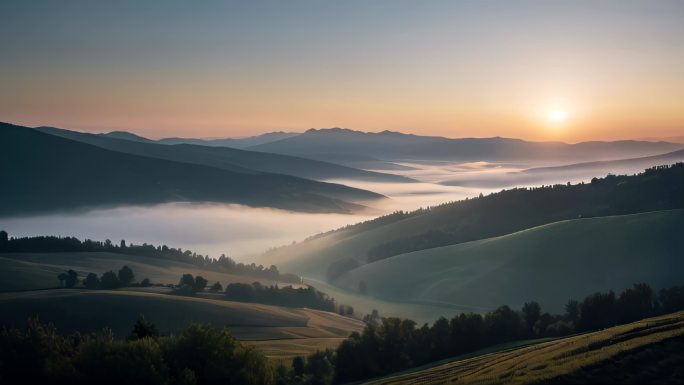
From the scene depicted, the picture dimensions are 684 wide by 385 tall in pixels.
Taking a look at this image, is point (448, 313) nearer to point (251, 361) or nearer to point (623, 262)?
point (623, 262)

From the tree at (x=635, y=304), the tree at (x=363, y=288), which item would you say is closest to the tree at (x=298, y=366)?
the tree at (x=635, y=304)

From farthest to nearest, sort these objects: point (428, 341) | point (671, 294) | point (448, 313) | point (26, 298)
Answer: point (448, 313) → point (26, 298) → point (671, 294) → point (428, 341)

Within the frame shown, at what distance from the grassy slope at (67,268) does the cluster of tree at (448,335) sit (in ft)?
293

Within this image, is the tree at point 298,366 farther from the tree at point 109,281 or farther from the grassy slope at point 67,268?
the tree at point 109,281

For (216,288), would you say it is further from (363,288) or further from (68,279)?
(363,288)

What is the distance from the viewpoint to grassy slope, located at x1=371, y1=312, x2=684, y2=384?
3566 cm

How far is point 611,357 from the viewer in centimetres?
3788

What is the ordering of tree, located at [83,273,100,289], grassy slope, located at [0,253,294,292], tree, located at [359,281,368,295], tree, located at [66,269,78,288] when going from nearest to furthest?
grassy slope, located at [0,253,294,292], tree, located at [66,269,78,288], tree, located at [83,273,100,289], tree, located at [359,281,368,295]

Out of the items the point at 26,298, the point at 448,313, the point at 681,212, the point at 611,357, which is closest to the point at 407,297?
the point at 448,313

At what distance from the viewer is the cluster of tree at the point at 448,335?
74625mm

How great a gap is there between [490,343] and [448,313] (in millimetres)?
71532

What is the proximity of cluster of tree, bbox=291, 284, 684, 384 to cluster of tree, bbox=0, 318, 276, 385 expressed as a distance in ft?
62.7

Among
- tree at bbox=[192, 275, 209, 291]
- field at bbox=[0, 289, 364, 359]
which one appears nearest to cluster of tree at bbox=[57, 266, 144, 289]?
field at bbox=[0, 289, 364, 359]

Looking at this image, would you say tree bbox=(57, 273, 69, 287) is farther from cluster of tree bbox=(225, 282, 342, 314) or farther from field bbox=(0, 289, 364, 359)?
cluster of tree bbox=(225, 282, 342, 314)
